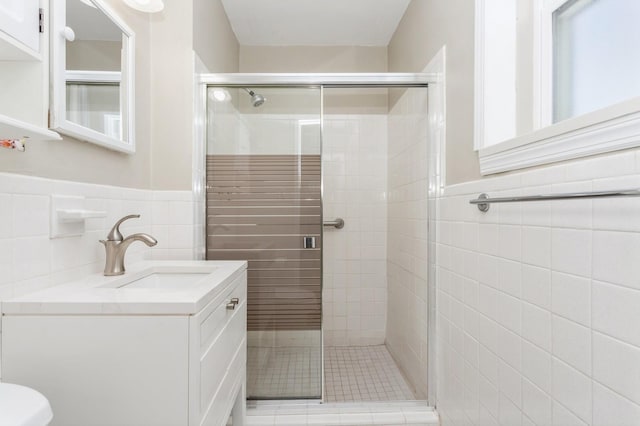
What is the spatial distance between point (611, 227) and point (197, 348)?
1.04 metres

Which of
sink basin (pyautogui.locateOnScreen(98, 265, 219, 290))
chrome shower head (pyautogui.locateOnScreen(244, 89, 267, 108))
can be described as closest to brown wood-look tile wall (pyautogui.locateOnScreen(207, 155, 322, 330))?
chrome shower head (pyautogui.locateOnScreen(244, 89, 267, 108))

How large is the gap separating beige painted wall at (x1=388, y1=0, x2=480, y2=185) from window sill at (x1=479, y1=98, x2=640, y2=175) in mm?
254

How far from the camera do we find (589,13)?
3.47ft

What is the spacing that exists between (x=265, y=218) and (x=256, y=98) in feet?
2.13

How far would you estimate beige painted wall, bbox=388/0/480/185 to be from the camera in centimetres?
143

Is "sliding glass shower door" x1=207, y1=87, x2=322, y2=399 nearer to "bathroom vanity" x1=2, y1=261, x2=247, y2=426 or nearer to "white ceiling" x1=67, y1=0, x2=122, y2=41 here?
"white ceiling" x1=67, y1=0, x2=122, y2=41

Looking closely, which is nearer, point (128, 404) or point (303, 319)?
point (128, 404)

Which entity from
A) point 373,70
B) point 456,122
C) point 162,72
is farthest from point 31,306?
point 373,70

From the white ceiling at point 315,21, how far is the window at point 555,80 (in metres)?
1.23

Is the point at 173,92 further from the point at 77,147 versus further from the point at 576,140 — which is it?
the point at 576,140

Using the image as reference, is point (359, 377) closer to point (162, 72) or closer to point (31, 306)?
point (31, 306)

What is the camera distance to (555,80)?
1177 mm

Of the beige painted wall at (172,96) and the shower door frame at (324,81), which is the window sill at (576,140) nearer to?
the shower door frame at (324,81)

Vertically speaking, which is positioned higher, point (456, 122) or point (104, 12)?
point (104, 12)
